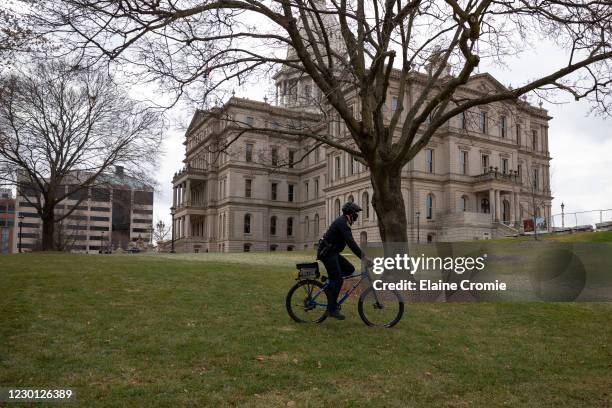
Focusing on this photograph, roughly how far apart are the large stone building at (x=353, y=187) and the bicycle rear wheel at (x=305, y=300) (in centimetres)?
3349

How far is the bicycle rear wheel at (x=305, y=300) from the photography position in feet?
30.3

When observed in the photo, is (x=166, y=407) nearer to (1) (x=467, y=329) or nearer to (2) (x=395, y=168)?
(1) (x=467, y=329)

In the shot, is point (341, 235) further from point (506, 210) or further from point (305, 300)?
point (506, 210)

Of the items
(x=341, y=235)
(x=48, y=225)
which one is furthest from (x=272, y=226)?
(x=341, y=235)

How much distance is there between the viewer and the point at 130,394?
18.8 feet

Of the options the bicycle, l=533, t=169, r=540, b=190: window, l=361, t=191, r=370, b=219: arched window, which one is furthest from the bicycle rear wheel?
l=533, t=169, r=540, b=190: window

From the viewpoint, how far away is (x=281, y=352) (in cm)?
757

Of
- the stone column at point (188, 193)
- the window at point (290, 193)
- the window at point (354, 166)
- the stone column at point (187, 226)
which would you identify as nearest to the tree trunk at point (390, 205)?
the window at point (354, 166)

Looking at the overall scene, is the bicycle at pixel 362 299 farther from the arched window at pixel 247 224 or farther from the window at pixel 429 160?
the arched window at pixel 247 224

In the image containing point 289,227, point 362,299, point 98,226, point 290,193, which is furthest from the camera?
point 98,226

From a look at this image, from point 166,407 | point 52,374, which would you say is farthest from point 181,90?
point 166,407

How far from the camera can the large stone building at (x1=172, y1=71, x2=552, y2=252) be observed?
5550cm

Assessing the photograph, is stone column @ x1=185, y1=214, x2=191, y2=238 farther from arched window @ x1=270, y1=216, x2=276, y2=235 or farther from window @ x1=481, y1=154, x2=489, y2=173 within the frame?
window @ x1=481, y1=154, x2=489, y2=173

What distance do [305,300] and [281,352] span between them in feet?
6.02
